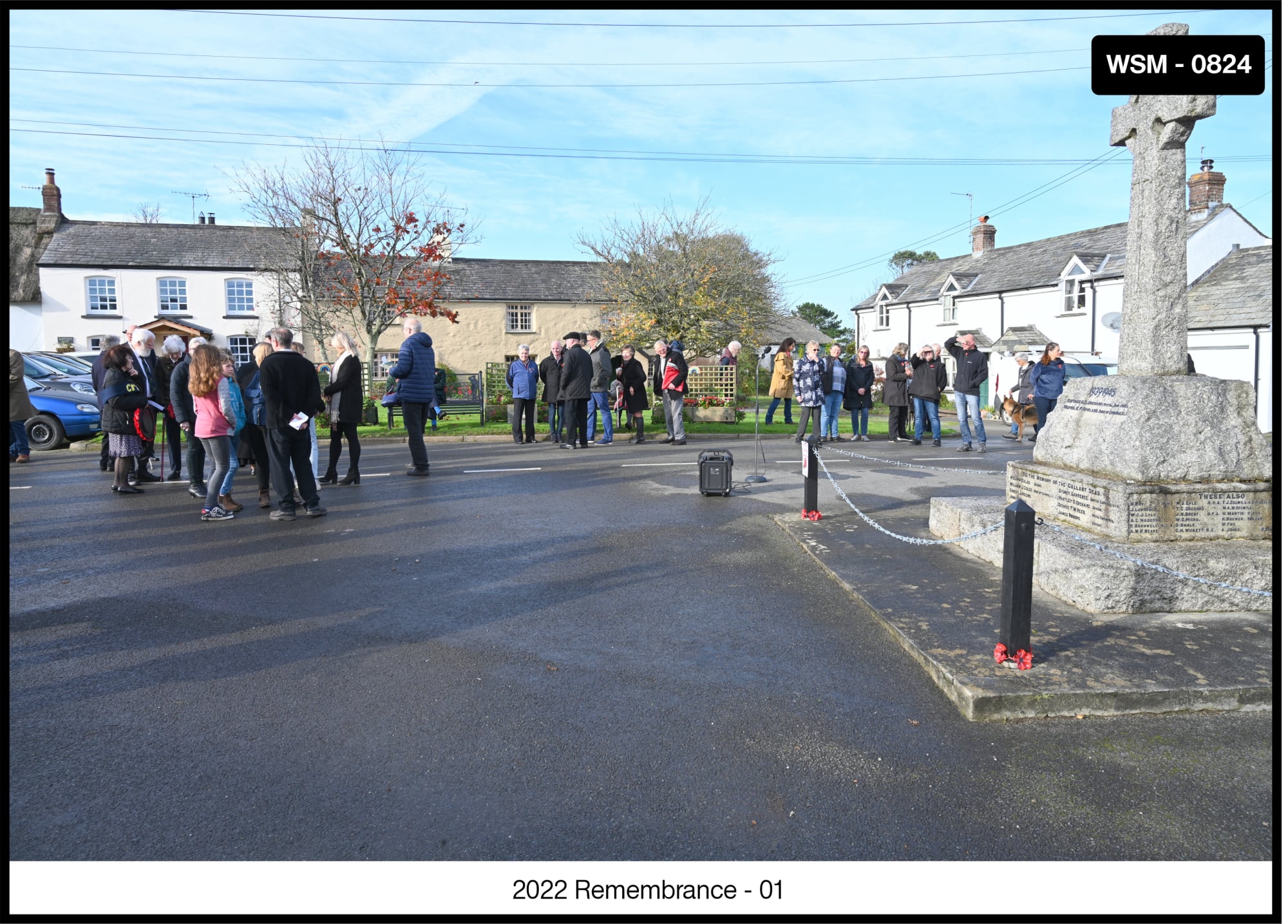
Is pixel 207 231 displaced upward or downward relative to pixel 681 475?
upward

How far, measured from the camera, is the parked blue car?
640 inches

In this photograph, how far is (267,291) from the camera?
39.5 m

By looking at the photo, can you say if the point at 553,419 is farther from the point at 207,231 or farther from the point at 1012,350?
the point at 207,231

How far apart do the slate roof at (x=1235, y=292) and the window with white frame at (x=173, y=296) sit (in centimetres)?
4084

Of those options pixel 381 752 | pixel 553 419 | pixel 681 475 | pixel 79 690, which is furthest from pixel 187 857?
pixel 553 419

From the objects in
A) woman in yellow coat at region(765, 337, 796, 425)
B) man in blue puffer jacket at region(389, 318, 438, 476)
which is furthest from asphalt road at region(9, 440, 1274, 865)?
woman in yellow coat at region(765, 337, 796, 425)

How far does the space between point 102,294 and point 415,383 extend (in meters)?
34.6

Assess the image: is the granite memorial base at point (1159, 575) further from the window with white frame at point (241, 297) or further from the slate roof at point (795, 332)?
the slate roof at point (795, 332)

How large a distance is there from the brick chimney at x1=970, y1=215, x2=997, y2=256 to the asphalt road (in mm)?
45180

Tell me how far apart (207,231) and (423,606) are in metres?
42.2

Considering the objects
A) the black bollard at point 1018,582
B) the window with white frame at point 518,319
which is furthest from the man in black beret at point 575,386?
the window with white frame at point 518,319

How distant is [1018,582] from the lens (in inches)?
179

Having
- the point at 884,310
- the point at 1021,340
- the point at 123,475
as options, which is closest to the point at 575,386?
the point at 123,475

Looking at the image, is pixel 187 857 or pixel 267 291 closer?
pixel 187 857
